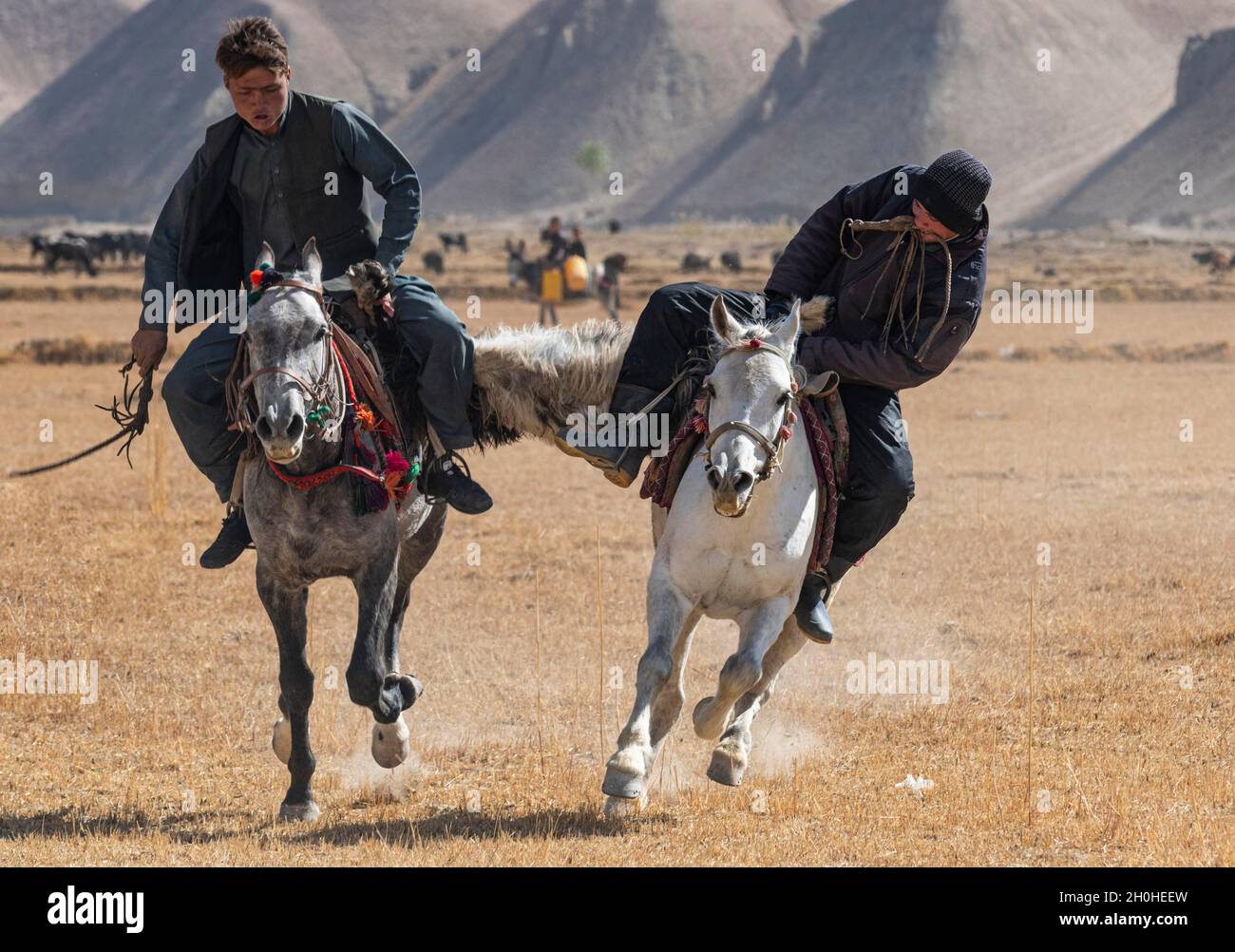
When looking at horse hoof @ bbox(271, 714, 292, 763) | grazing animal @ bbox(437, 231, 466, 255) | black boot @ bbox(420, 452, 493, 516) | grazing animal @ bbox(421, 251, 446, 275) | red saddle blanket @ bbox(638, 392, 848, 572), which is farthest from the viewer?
grazing animal @ bbox(437, 231, 466, 255)

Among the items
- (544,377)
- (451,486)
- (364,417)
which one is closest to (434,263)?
(544,377)

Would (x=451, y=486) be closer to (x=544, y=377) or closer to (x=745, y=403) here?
(x=544, y=377)

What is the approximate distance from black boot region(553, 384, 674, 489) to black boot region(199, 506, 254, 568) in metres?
1.42

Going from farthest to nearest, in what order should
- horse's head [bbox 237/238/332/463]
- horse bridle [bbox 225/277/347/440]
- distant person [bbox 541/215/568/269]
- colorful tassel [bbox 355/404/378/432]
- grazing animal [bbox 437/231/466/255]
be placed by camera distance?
grazing animal [bbox 437/231/466/255], distant person [bbox 541/215/568/269], colorful tassel [bbox 355/404/378/432], horse bridle [bbox 225/277/347/440], horse's head [bbox 237/238/332/463]

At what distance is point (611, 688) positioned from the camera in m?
9.27

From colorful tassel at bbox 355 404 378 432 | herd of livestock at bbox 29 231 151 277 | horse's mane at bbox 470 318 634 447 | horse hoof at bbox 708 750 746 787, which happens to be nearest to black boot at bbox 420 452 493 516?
horse's mane at bbox 470 318 634 447

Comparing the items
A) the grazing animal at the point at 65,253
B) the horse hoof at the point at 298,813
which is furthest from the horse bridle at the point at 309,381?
the grazing animal at the point at 65,253

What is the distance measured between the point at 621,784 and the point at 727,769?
612 millimetres

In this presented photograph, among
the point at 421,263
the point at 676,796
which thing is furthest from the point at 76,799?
the point at 421,263

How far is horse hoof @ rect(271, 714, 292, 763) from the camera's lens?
6.96m

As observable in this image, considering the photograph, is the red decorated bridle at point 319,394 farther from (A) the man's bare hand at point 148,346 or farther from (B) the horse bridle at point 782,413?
(B) the horse bridle at point 782,413

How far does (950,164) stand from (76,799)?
14.8ft

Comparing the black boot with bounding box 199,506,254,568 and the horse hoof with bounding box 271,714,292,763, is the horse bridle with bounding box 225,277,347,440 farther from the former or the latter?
the horse hoof with bounding box 271,714,292,763

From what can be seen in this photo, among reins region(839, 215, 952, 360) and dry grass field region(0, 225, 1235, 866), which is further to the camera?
reins region(839, 215, 952, 360)
